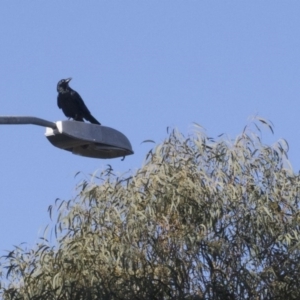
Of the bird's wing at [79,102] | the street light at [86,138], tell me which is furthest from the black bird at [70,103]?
the street light at [86,138]

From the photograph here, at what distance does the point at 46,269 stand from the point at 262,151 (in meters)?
2.48

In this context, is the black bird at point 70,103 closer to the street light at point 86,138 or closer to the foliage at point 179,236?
the foliage at point 179,236

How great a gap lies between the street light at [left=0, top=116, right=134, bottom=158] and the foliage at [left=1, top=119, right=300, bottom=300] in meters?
2.51

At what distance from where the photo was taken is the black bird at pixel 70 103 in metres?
9.47

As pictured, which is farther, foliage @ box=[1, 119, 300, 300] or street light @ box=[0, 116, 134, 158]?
foliage @ box=[1, 119, 300, 300]

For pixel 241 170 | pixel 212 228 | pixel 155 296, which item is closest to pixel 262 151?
pixel 241 170

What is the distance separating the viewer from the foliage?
8820 mm

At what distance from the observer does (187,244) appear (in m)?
8.82

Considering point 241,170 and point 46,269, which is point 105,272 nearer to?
point 46,269

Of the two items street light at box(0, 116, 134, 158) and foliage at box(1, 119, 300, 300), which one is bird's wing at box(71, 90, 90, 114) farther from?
street light at box(0, 116, 134, 158)

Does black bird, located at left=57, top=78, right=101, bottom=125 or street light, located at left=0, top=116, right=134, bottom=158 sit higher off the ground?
black bird, located at left=57, top=78, right=101, bottom=125

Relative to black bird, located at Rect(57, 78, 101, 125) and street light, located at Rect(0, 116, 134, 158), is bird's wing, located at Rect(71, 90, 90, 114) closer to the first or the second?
black bird, located at Rect(57, 78, 101, 125)

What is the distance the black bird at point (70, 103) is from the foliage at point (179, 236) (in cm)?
75

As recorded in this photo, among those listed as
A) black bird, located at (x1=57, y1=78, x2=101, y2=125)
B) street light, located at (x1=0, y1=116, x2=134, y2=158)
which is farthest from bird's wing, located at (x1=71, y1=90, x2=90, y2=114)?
street light, located at (x1=0, y1=116, x2=134, y2=158)
